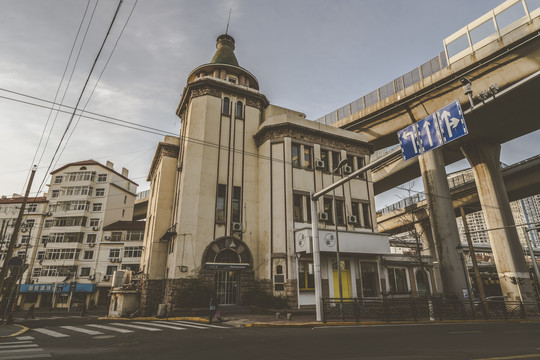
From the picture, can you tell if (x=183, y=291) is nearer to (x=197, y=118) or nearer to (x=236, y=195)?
(x=236, y=195)

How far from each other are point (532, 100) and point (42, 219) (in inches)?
2702

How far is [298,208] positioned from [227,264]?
6813 millimetres

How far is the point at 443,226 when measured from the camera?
2855 centimetres

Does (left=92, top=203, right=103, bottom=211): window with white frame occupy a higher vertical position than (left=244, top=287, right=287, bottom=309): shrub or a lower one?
higher

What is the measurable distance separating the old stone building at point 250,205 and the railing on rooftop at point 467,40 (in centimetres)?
780

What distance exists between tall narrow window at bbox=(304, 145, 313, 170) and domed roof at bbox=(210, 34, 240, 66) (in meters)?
11.3

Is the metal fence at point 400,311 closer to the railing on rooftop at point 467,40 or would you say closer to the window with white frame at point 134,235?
the railing on rooftop at point 467,40

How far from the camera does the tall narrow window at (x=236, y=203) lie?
22953 mm

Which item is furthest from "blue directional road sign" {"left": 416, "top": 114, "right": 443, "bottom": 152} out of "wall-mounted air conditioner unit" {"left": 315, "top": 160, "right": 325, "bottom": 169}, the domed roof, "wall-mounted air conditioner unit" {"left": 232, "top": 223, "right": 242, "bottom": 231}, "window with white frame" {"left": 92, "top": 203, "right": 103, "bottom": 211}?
"window with white frame" {"left": 92, "top": 203, "right": 103, "bottom": 211}

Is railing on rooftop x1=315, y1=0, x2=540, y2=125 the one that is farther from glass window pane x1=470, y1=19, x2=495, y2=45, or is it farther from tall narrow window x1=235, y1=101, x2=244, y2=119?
tall narrow window x1=235, y1=101, x2=244, y2=119

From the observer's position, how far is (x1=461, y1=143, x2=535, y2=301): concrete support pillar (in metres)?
28.9

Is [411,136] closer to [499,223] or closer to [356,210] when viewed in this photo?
[356,210]

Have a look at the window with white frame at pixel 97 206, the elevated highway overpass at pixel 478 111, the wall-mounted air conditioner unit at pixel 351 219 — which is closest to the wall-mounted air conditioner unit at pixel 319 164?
the wall-mounted air conditioner unit at pixel 351 219

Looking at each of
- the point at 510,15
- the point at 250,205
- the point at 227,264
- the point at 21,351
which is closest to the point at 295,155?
the point at 250,205
